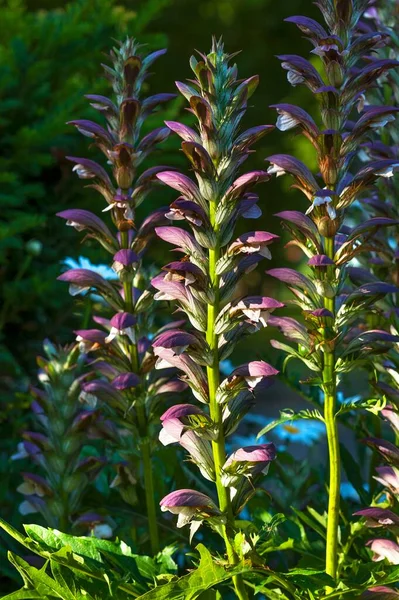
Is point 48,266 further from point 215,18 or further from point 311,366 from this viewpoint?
point 215,18

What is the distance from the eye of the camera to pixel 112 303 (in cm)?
165

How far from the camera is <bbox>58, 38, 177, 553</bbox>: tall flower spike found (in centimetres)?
158

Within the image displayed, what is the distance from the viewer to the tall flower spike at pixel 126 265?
62.2 inches

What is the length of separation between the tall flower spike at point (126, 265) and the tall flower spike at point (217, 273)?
241mm

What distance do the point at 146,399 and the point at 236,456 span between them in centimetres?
36

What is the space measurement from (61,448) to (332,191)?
2.61 ft

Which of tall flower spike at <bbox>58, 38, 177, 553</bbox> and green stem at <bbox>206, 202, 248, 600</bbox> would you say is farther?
tall flower spike at <bbox>58, 38, 177, 553</bbox>

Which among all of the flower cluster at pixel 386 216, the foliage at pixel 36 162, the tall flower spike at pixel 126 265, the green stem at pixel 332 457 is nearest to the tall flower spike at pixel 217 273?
the green stem at pixel 332 457

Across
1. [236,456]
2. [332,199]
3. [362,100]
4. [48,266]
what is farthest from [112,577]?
[48,266]

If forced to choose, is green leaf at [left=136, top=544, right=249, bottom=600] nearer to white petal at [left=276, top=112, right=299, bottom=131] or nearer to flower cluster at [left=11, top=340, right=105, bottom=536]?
flower cluster at [left=11, top=340, right=105, bottom=536]

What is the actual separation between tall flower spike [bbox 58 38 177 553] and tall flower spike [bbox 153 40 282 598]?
0.24m

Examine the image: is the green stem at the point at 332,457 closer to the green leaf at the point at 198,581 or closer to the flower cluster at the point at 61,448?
the green leaf at the point at 198,581

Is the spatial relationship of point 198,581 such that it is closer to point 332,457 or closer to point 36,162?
point 332,457

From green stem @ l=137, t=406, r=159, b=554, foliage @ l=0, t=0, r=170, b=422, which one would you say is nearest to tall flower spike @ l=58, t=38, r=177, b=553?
green stem @ l=137, t=406, r=159, b=554
